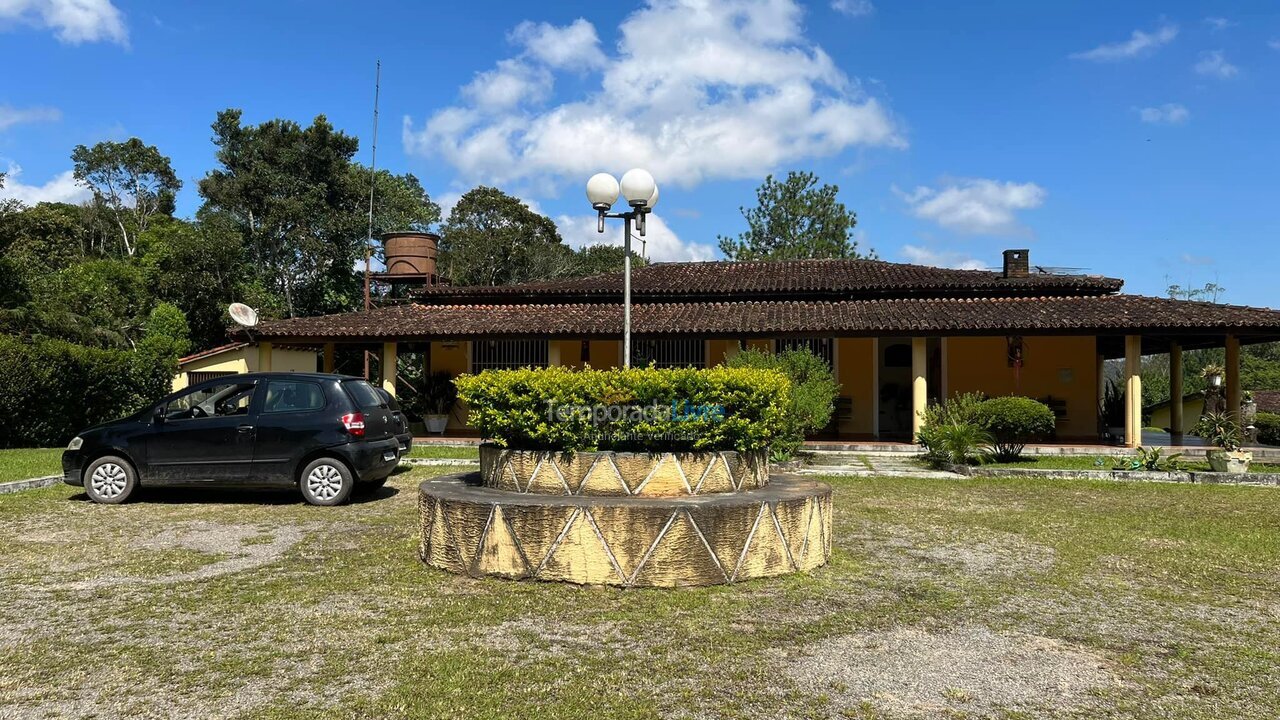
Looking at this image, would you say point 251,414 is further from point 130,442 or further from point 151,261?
point 151,261

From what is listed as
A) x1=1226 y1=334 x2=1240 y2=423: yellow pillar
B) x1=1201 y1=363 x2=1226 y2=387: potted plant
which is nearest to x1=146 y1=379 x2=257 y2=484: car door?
x1=1201 y1=363 x2=1226 y2=387: potted plant

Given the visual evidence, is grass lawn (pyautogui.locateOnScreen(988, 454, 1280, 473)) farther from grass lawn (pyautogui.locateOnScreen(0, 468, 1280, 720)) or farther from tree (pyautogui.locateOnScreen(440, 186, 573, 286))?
tree (pyautogui.locateOnScreen(440, 186, 573, 286))

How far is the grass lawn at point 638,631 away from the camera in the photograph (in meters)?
3.38

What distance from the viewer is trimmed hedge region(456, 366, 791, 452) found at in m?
5.82

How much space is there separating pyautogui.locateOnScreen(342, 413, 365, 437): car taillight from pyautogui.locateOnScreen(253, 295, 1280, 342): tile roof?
8708mm

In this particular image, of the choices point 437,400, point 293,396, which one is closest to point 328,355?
point 437,400

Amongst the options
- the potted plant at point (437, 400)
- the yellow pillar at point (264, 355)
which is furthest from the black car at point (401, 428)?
the yellow pillar at point (264, 355)

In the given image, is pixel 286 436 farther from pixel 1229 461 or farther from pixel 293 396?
pixel 1229 461

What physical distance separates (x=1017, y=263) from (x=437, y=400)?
15398 mm

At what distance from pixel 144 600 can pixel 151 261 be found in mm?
32048

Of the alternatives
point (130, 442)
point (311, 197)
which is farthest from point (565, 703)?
point (311, 197)

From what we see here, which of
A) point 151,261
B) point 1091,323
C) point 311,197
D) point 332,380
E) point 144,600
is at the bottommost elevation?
point 144,600

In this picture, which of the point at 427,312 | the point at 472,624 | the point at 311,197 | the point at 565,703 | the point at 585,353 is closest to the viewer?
the point at 565,703

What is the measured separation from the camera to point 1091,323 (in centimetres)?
1510
